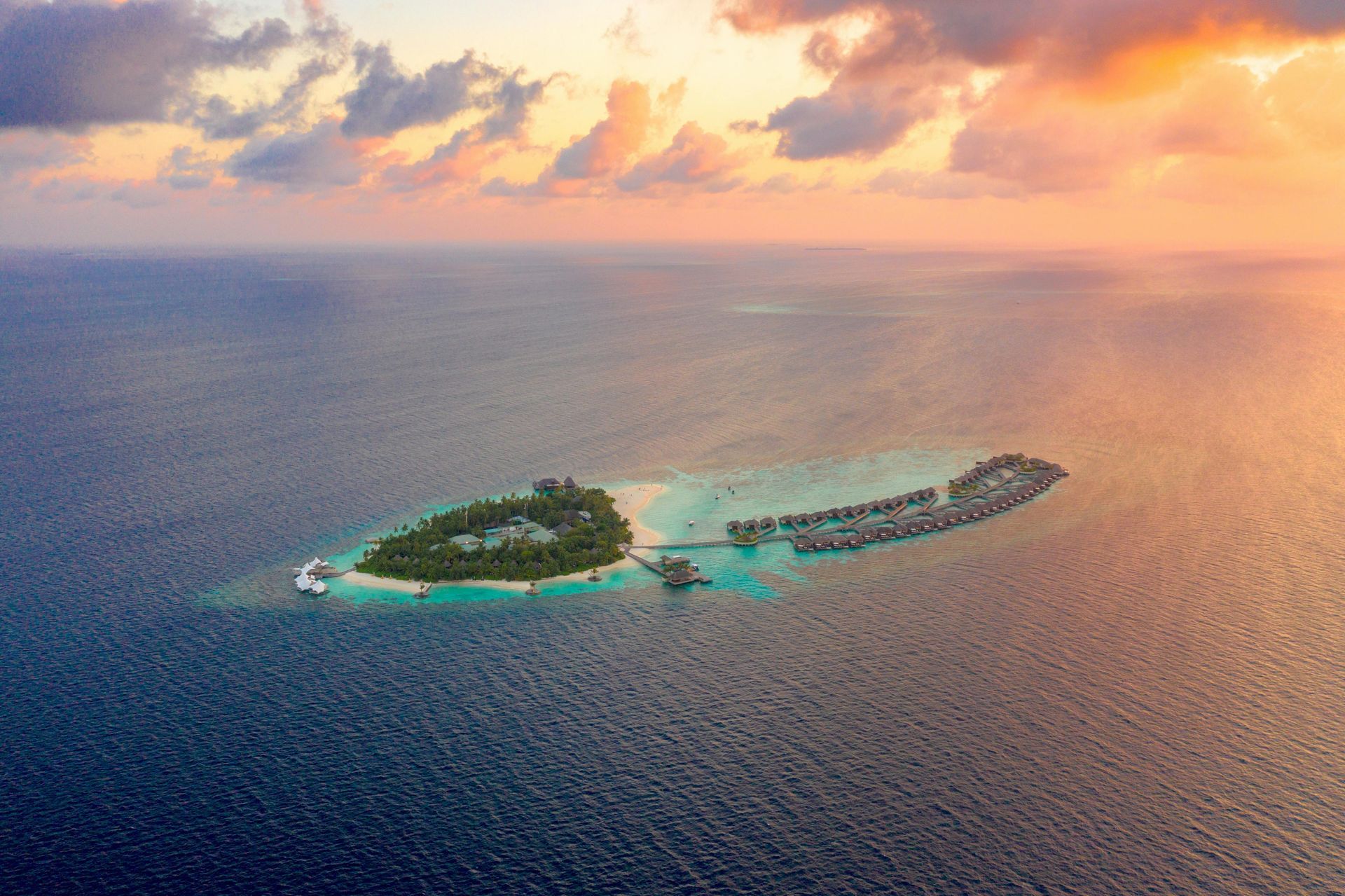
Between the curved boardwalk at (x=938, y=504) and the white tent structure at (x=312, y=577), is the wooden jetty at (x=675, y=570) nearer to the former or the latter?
the curved boardwalk at (x=938, y=504)

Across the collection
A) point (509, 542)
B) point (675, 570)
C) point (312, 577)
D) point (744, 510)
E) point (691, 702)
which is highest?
point (509, 542)

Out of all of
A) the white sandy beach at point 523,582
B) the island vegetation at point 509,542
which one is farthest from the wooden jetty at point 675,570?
the island vegetation at point 509,542

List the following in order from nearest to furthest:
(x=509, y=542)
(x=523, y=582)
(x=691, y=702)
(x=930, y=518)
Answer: (x=691, y=702), (x=523, y=582), (x=509, y=542), (x=930, y=518)

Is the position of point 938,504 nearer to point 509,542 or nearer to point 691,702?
point 509,542

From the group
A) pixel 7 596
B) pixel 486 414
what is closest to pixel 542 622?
pixel 7 596

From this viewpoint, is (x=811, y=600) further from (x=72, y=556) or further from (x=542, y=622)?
(x=72, y=556)

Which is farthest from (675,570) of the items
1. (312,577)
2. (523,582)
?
(312,577)

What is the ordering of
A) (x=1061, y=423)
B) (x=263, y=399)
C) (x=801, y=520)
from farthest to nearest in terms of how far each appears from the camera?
(x=263, y=399) → (x=1061, y=423) → (x=801, y=520)
